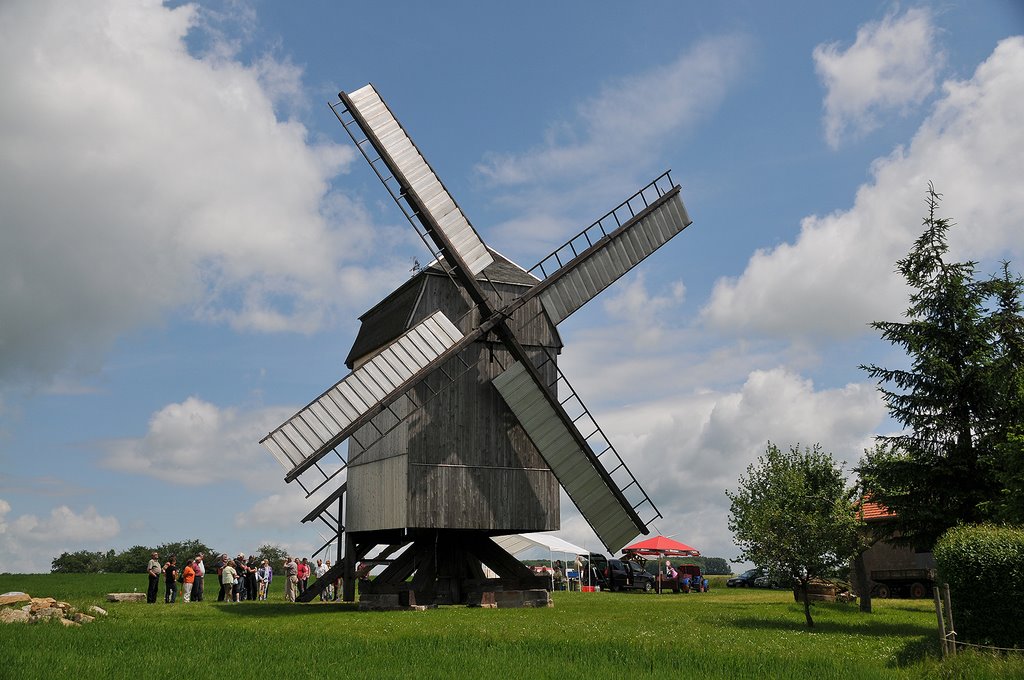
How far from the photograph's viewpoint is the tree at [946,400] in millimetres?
20859

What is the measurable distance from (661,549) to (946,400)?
25.2 m

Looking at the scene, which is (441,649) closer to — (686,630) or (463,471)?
(686,630)

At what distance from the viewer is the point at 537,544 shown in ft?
141

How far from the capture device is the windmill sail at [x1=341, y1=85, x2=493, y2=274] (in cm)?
2436

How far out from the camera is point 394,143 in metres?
24.8

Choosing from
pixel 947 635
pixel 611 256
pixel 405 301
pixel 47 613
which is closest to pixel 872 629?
pixel 947 635

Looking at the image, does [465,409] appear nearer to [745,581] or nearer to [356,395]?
[356,395]

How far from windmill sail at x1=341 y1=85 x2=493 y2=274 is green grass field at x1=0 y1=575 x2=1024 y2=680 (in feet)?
A: 32.0

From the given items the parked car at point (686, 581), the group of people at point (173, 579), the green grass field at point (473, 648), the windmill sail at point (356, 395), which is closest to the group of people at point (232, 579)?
the group of people at point (173, 579)

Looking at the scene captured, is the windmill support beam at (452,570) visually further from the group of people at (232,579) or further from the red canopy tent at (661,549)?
the red canopy tent at (661,549)

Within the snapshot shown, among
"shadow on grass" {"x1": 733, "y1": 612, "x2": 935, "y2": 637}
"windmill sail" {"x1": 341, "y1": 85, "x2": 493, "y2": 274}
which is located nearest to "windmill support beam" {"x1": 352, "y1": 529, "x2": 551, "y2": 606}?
"shadow on grass" {"x1": 733, "y1": 612, "x2": 935, "y2": 637}

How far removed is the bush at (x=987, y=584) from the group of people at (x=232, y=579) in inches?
770

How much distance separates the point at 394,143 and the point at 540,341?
22.6 feet

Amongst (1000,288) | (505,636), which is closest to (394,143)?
(505,636)
